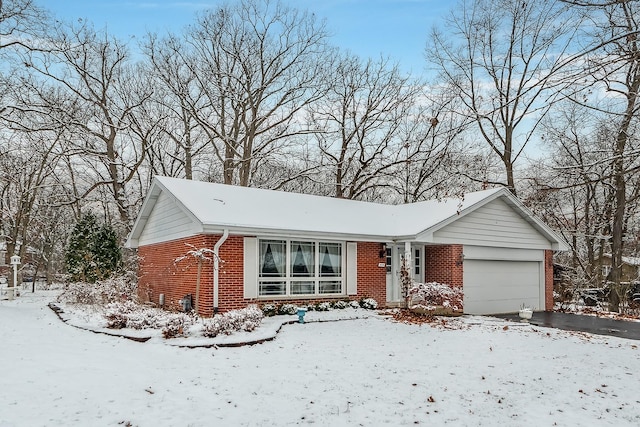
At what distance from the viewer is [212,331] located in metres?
9.88

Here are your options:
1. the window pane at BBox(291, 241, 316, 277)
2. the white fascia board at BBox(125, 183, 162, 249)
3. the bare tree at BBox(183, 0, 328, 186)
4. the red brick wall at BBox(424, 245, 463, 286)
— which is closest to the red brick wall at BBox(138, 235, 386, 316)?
the white fascia board at BBox(125, 183, 162, 249)

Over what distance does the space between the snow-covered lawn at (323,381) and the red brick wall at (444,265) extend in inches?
180

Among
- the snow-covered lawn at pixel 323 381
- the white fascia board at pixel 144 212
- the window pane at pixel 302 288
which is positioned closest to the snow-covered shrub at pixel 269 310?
the window pane at pixel 302 288

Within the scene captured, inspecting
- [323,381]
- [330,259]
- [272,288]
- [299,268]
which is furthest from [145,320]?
[330,259]

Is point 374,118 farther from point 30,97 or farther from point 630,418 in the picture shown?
point 630,418

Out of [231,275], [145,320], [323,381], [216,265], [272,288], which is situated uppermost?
[216,265]

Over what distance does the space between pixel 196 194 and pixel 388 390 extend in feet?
30.5

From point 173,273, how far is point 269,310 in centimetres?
356

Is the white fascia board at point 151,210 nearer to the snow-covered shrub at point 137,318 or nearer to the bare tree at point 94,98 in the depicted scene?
the snow-covered shrub at point 137,318

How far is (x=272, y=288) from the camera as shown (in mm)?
13617

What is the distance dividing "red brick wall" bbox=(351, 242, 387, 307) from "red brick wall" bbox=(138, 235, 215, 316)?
15.6 feet

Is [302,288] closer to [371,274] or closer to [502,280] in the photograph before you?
[371,274]

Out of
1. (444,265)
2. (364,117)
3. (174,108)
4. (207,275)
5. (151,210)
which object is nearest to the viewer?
(207,275)

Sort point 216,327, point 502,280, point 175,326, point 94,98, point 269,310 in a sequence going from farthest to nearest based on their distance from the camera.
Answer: point 94,98
point 502,280
point 269,310
point 216,327
point 175,326
